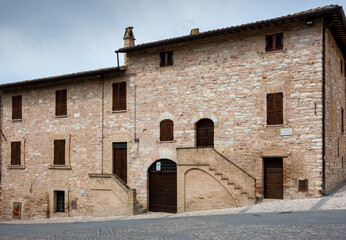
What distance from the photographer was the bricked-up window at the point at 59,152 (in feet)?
70.9

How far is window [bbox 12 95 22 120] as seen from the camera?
926 inches

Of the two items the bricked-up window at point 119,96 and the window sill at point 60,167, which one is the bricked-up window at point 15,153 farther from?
the bricked-up window at point 119,96

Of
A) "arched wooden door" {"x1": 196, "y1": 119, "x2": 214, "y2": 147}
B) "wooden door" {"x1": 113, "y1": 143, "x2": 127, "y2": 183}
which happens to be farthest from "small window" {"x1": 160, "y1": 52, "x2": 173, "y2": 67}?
"wooden door" {"x1": 113, "y1": 143, "x2": 127, "y2": 183}

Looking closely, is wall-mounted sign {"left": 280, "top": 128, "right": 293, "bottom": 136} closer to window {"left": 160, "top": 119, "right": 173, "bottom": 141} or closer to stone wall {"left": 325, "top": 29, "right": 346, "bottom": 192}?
stone wall {"left": 325, "top": 29, "right": 346, "bottom": 192}

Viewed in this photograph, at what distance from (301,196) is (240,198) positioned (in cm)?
235

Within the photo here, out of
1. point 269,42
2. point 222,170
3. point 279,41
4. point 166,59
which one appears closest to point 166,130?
point 166,59

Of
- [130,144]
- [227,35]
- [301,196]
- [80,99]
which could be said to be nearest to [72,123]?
[80,99]

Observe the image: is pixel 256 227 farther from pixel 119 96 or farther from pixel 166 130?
pixel 119 96

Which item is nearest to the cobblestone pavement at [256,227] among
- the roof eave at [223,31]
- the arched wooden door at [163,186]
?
the arched wooden door at [163,186]

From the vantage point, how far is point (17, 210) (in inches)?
910

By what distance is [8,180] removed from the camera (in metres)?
23.7

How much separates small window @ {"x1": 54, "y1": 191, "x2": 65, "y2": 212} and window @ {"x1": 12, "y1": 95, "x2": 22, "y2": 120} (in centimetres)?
532

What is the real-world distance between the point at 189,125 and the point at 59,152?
8.07 metres

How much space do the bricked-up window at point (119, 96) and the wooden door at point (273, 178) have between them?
25.2ft
